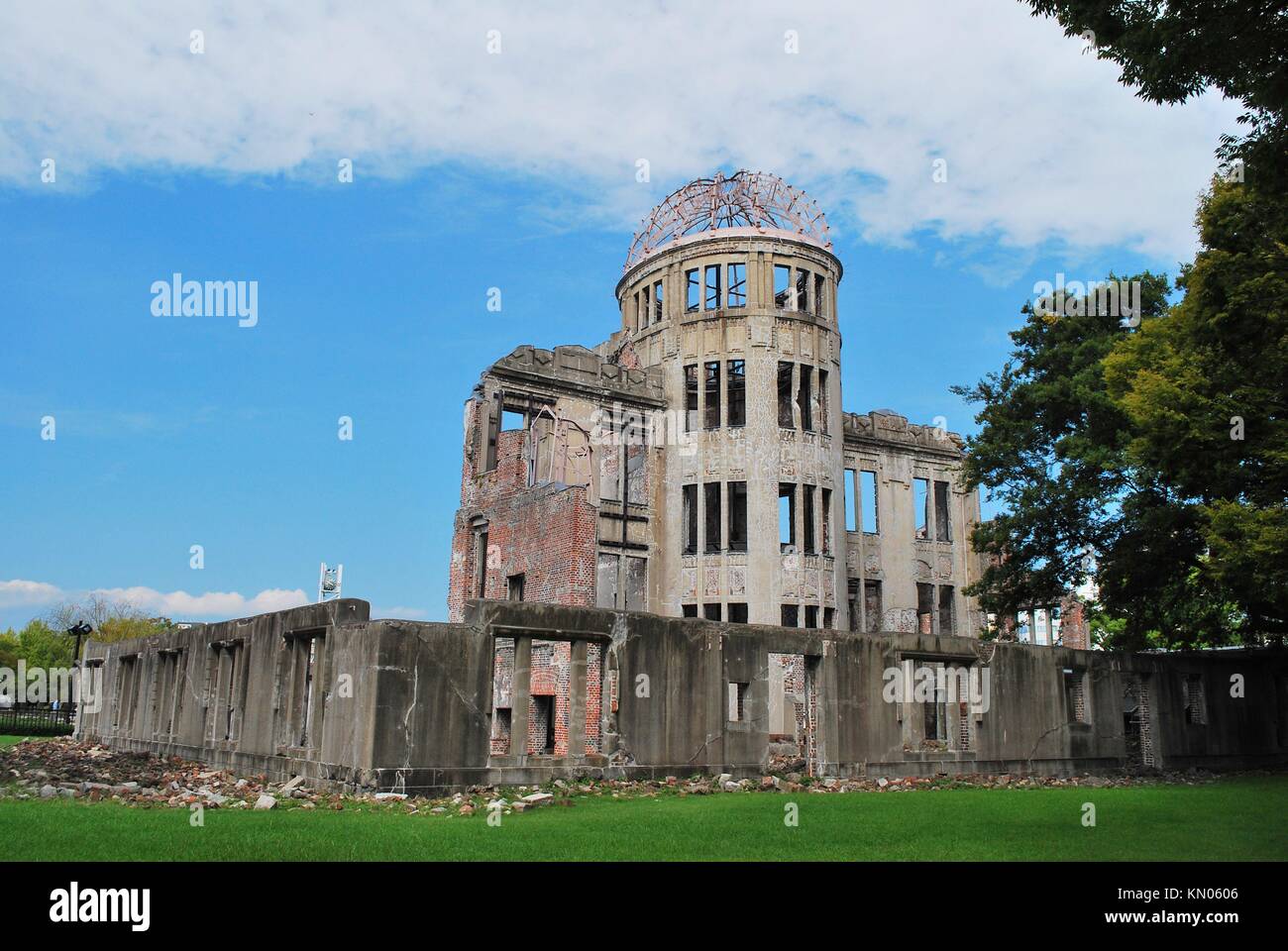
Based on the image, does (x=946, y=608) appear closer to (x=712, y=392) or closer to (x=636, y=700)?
(x=712, y=392)

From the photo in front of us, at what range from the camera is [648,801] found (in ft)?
48.2

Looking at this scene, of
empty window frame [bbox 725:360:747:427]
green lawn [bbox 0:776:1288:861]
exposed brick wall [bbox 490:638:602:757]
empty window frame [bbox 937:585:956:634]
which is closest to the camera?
green lawn [bbox 0:776:1288:861]

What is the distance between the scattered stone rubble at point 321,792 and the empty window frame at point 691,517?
12.7m

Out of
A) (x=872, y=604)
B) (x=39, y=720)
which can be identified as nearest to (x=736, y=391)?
(x=872, y=604)

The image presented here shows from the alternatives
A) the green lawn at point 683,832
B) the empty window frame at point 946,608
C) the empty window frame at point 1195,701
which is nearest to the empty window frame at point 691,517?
the empty window frame at point 946,608

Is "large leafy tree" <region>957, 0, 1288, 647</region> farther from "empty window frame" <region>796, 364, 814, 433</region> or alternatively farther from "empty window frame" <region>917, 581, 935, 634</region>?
"empty window frame" <region>917, 581, 935, 634</region>

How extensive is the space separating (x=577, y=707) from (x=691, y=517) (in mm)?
15752

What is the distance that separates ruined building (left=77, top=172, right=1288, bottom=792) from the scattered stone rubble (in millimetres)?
487

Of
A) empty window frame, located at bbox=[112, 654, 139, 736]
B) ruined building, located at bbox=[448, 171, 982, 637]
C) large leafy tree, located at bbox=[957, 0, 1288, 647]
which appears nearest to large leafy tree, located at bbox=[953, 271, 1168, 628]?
large leafy tree, located at bbox=[957, 0, 1288, 647]

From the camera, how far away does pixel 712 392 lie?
111 feet

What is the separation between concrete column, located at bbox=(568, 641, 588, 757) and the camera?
1686 cm

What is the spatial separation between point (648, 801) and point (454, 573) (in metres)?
17.9

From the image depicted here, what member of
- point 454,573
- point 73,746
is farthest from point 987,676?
point 73,746
